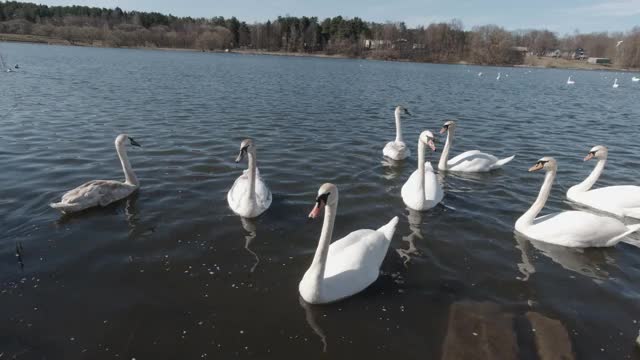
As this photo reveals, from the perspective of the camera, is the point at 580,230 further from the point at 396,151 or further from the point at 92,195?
the point at 92,195

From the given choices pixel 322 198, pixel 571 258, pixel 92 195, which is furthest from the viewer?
pixel 92 195

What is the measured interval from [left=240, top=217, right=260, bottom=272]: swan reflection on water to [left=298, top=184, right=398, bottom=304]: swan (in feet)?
3.95

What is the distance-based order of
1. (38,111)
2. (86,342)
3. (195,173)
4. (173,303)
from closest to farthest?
1. (86,342)
2. (173,303)
3. (195,173)
4. (38,111)

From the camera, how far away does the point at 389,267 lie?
6.67 m

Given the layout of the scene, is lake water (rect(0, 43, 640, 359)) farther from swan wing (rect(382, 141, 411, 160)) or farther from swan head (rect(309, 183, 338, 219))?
swan head (rect(309, 183, 338, 219))

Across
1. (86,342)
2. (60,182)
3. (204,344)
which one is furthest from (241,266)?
(60,182)

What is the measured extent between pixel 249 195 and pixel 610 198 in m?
8.22

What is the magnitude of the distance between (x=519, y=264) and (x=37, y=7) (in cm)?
20911

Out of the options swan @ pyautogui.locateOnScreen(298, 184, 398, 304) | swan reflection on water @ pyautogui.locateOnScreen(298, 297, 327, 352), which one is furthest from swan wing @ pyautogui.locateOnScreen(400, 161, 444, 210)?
swan reflection on water @ pyautogui.locateOnScreen(298, 297, 327, 352)

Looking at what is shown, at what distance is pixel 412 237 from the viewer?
7750 millimetres

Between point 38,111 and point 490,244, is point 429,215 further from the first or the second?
point 38,111

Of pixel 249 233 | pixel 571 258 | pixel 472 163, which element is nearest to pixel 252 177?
pixel 249 233

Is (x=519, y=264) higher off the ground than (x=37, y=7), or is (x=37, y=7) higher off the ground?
(x=37, y=7)

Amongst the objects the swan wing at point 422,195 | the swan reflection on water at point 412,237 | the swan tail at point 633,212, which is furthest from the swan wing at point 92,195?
the swan tail at point 633,212
